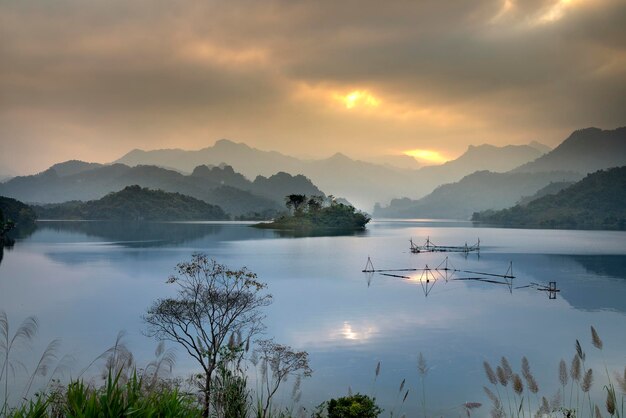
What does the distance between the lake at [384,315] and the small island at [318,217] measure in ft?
288

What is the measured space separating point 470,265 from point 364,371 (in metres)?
46.9

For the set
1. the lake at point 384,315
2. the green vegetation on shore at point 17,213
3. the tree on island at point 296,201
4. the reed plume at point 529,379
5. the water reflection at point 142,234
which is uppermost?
the tree on island at point 296,201

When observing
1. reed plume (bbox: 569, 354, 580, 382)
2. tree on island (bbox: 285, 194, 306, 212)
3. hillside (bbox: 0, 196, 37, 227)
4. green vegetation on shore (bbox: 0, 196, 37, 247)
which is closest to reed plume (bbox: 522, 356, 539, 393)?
reed plume (bbox: 569, 354, 580, 382)

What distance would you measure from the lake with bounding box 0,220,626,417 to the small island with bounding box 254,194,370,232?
8777cm

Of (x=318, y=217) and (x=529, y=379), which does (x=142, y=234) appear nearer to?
(x=318, y=217)

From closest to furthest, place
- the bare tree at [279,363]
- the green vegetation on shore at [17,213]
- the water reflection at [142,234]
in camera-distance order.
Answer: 1. the bare tree at [279,363]
2. the water reflection at [142,234]
3. the green vegetation on shore at [17,213]

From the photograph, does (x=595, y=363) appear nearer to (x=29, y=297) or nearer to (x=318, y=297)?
(x=318, y=297)

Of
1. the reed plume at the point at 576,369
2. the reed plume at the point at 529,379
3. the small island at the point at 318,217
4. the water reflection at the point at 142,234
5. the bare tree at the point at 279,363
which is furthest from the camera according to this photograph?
the small island at the point at 318,217

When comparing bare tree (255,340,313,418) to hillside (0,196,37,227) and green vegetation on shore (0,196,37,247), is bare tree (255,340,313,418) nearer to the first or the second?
green vegetation on shore (0,196,37,247)

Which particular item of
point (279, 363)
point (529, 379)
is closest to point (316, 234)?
point (279, 363)

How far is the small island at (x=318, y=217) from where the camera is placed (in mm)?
153875

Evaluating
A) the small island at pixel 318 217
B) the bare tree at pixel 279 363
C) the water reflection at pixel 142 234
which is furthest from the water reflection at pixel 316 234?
the bare tree at pixel 279 363

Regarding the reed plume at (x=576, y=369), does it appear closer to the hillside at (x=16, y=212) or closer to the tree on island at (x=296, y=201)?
the hillside at (x=16, y=212)

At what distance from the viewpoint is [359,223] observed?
162500mm
